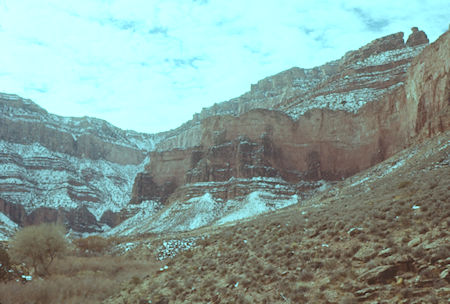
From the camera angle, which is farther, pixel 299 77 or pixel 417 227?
pixel 299 77

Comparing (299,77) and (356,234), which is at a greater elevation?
(299,77)

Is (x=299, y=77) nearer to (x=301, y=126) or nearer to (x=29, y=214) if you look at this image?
(x=301, y=126)

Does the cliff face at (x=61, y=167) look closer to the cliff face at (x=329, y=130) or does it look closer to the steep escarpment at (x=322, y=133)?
the cliff face at (x=329, y=130)

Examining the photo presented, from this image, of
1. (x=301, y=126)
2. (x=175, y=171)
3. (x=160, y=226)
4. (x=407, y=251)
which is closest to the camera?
(x=407, y=251)

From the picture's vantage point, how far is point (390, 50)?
86250 mm

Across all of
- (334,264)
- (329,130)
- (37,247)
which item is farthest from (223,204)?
(334,264)

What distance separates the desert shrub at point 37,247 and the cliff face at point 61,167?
68690 millimetres

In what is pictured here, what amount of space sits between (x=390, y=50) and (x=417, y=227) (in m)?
85.8

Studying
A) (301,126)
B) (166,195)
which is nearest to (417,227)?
(301,126)

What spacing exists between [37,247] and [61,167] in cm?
10385

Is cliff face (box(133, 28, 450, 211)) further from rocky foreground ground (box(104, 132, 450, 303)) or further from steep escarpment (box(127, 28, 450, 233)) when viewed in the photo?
rocky foreground ground (box(104, 132, 450, 303))

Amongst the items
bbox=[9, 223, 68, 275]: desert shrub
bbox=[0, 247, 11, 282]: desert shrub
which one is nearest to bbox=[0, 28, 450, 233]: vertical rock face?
bbox=[9, 223, 68, 275]: desert shrub

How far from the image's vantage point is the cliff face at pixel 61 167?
332 feet

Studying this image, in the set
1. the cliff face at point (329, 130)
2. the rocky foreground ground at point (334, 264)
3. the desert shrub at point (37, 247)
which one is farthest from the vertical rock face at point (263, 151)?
the desert shrub at point (37, 247)
